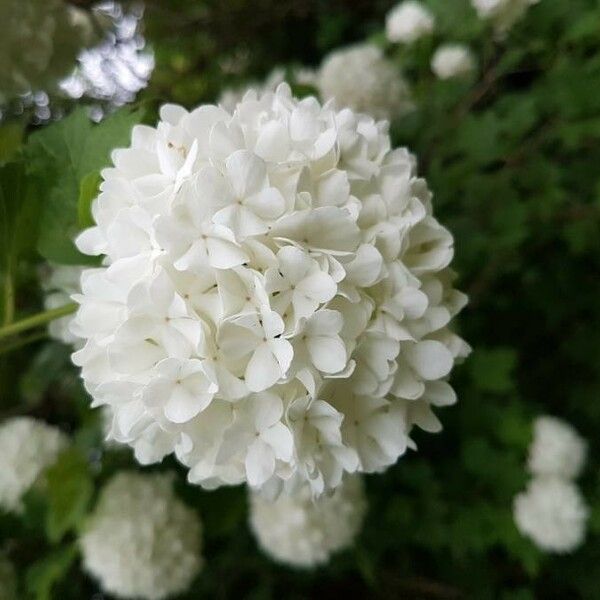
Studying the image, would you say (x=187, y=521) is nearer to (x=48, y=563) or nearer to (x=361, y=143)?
(x=48, y=563)

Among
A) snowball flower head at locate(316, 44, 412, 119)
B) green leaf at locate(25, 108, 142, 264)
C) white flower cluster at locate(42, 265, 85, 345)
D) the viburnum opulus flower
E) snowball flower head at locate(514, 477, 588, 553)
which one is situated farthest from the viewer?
snowball flower head at locate(316, 44, 412, 119)

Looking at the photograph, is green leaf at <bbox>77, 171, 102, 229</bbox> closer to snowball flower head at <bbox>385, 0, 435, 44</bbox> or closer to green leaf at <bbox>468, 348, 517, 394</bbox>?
green leaf at <bbox>468, 348, 517, 394</bbox>

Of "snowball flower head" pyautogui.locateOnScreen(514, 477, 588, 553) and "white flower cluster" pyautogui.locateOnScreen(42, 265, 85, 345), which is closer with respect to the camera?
"white flower cluster" pyautogui.locateOnScreen(42, 265, 85, 345)

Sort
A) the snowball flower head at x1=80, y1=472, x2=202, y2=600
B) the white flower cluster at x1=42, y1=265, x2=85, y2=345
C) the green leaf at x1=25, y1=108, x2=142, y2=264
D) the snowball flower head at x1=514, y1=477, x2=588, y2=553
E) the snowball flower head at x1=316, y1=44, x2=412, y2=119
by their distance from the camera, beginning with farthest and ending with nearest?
the snowball flower head at x1=316, y1=44, x2=412, y2=119
the snowball flower head at x1=514, y1=477, x2=588, y2=553
the snowball flower head at x1=80, y1=472, x2=202, y2=600
the white flower cluster at x1=42, y1=265, x2=85, y2=345
the green leaf at x1=25, y1=108, x2=142, y2=264

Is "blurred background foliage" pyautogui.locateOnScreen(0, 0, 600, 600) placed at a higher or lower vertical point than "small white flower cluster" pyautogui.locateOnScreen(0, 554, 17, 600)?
higher

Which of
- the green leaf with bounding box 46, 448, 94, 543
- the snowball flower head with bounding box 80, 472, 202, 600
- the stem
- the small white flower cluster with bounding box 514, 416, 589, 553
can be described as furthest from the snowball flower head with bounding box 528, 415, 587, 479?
the stem

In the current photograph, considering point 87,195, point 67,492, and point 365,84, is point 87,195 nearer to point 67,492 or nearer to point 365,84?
point 67,492

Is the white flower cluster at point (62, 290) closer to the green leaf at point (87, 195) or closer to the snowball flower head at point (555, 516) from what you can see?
the green leaf at point (87, 195)
